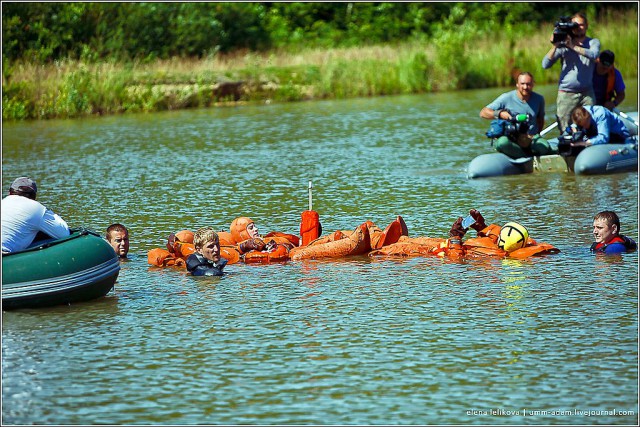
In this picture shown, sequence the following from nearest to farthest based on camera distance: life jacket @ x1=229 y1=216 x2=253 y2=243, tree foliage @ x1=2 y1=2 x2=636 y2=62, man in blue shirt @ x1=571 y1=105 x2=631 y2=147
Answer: life jacket @ x1=229 y1=216 x2=253 y2=243 → man in blue shirt @ x1=571 y1=105 x2=631 y2=147 → tree foliage @ x1=2 y1=2 x2=636 y2=62

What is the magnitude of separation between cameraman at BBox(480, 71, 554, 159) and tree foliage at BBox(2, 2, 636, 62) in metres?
18.3

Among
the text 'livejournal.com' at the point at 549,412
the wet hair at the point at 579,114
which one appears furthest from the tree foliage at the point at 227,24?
the text 'livejournal.com' at the point at 549,412

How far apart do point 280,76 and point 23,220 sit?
970 inches

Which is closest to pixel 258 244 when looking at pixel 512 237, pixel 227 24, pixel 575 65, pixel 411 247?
pixel 411 247

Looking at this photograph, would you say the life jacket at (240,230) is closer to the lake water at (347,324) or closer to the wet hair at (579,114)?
the lake water at (347,324)

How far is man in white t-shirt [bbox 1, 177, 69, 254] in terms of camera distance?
9.63 m

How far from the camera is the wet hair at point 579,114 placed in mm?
16797

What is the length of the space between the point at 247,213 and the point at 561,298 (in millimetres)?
5875

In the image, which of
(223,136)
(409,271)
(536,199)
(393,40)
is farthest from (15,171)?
(393,40)

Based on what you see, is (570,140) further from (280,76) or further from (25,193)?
(280,76)

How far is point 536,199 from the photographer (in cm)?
1509

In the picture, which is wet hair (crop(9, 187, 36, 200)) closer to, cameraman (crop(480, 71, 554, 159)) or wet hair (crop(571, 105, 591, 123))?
cameraman (crop(480, 71, 554, 159))

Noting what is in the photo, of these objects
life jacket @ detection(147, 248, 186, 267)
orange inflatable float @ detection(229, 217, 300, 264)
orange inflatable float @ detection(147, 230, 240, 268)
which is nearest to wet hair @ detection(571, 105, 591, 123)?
orange inflatable float @ detection(229, 217, 300, 264)

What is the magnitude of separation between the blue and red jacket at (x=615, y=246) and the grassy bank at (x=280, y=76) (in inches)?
802
